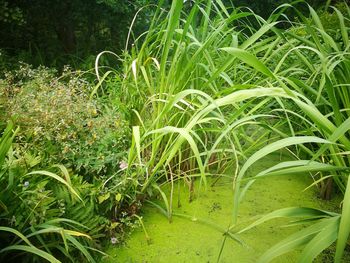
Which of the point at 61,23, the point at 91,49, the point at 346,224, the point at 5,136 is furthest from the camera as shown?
the point at 91,49

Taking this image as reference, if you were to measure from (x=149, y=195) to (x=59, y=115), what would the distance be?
1.92 ft

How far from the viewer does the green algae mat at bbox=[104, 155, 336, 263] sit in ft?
3.99

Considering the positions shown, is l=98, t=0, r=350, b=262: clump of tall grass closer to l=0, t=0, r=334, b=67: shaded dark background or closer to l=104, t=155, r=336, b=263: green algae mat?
l=104, t=155, r=336, b=263: green algae mat

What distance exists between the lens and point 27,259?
41.5 inches

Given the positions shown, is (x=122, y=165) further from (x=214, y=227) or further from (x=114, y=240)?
(x=214, y=227)

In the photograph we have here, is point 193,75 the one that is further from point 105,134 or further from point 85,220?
point 85,220

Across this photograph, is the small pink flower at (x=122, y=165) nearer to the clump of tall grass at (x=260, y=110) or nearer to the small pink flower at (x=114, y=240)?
the clump of tall grass at (x=260, y=110)

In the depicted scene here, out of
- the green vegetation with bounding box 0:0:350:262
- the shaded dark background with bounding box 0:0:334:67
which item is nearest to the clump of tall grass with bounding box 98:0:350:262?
the green vegetation with bounding box 0:0:350:262

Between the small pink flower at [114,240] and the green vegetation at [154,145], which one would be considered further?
the small pink flower at [114,240]

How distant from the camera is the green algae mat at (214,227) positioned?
1217mm

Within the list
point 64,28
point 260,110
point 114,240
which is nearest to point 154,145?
point 114,240

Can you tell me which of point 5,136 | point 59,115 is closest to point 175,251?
point 5,136

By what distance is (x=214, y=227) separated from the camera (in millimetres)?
1344

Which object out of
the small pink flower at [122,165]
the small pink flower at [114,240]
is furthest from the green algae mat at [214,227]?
the small pink flower at [122,165]
